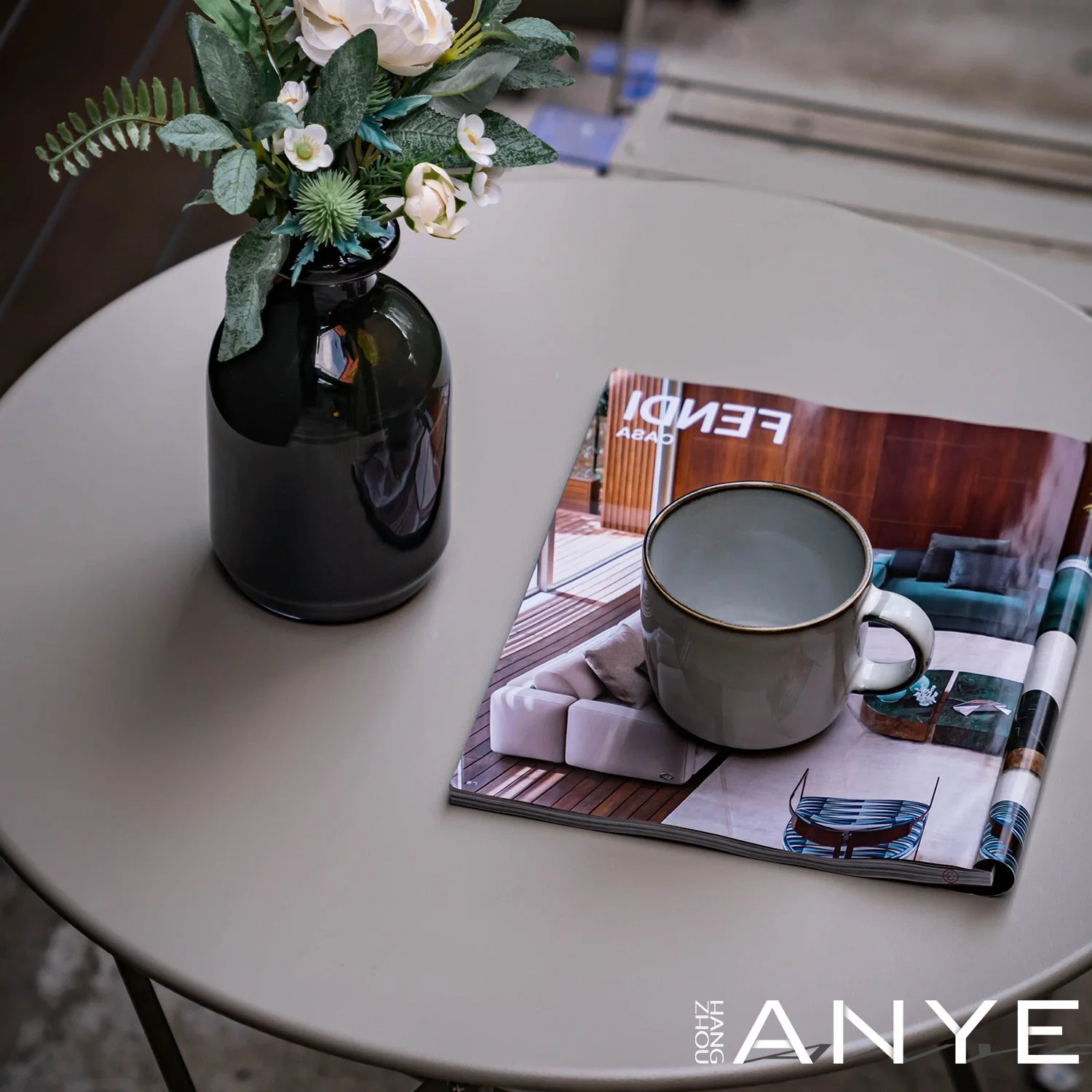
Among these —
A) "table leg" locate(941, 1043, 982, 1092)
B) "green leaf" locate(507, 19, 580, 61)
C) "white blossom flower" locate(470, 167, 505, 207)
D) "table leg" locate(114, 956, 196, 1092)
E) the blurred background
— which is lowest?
"table leg" locate(941, 1043, 982, 1092)

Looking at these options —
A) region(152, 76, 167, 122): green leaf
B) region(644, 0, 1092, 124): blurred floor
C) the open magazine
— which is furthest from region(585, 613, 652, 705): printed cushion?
region(644, 0, 1092, 124): blurred floor

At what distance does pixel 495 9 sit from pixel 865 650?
39cm

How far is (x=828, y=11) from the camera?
263 centimetres

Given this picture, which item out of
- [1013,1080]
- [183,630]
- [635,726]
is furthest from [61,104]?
[1013,1080]

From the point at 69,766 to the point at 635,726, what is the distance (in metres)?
0.29

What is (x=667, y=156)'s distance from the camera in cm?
210

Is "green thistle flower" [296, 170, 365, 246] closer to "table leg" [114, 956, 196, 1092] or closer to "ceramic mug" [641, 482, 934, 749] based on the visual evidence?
"ceramic mug" [641, 482, 934, 749]

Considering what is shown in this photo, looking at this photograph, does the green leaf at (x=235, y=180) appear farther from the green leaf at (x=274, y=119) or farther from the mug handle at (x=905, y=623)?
the mug handle at (x=905, y=623)

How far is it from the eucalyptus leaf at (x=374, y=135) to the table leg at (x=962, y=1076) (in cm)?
80

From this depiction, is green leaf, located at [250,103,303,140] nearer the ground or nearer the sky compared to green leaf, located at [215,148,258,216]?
nearer the sky

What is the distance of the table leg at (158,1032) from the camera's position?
83cm

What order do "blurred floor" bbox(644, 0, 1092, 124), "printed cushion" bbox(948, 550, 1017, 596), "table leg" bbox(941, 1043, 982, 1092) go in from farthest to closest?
"blurred floor" bbox(644, 0, 1092, 124) → "table leg" bbox(941, 1043, 982, 1092) → "printed cushion" bbox(948, 550, 1017, 596)

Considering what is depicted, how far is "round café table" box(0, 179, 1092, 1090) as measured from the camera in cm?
57

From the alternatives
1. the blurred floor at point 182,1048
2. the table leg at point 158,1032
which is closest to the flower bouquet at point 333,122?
the table leg at point 158,1032
